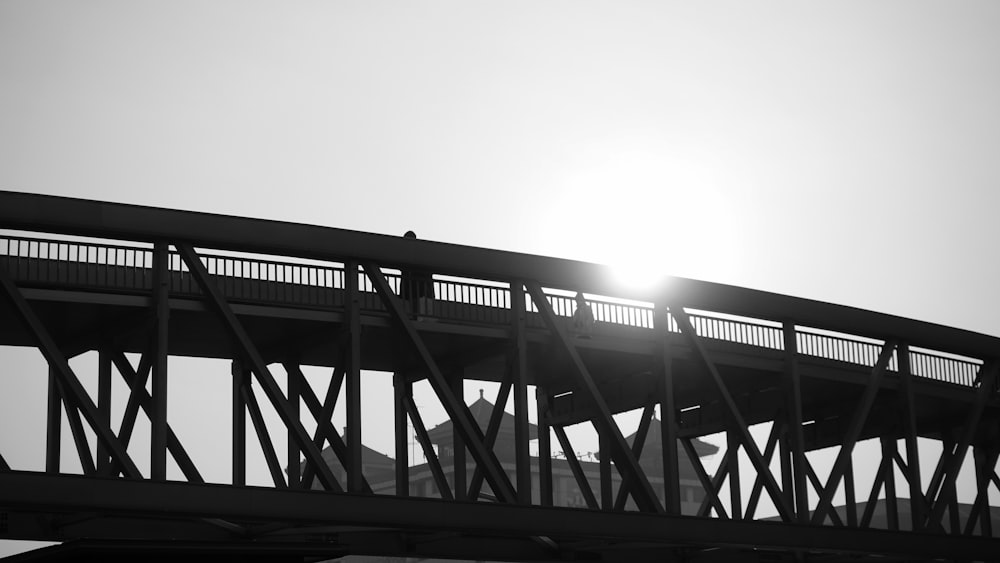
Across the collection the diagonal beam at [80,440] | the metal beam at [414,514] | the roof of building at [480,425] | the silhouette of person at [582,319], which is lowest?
the metal beam at [414,514]

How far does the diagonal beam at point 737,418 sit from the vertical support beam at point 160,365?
37.2ft

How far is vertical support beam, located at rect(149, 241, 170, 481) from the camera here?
21672 millimetres

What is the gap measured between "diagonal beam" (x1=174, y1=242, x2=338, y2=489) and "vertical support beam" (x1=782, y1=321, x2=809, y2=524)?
481 inches

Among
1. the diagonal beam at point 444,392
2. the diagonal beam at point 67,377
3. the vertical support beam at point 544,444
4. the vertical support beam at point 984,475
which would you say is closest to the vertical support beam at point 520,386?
the diagonal beam at point 444,392

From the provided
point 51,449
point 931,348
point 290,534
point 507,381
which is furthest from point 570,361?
point 931,348

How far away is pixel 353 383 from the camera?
23.8 metres

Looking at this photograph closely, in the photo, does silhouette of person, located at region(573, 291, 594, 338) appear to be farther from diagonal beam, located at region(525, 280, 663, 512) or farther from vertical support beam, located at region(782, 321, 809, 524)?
vertical support beam, located at region(782, 321, 809, 524)

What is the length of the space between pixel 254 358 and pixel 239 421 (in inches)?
196

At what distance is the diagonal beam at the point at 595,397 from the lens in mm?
26750

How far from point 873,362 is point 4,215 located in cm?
2156

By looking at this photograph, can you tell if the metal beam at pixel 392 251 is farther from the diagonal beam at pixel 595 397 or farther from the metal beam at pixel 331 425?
the metal beam at pixel 331 425

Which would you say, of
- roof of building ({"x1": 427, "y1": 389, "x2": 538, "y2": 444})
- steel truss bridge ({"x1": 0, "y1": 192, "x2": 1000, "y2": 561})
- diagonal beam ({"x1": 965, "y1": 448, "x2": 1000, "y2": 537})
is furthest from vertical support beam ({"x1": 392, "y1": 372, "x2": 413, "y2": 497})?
roof of building ({"x1": 427, "y1": 389, "x2": 538, "y2": 444})

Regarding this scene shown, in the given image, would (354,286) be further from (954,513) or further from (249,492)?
(954,513)

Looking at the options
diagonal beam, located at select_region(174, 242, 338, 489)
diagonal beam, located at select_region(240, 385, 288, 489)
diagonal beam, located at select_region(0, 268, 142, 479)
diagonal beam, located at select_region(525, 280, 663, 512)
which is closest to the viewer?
diagonal beam, located at select_region(0, 268, 142, 479)
